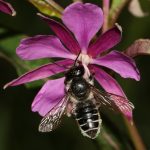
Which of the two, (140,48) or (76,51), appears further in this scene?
(76,51)

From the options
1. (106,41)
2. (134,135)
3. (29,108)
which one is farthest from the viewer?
(29,108)

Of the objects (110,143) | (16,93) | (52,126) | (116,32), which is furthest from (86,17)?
(16,93)

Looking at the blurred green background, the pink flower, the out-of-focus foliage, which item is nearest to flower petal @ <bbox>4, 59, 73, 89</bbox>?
the pink flower

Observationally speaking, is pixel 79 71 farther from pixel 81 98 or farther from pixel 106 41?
pixel 106 41

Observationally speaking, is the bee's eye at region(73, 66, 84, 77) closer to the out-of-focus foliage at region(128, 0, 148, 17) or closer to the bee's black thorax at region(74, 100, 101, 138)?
the bee's black thorax at region(74, 100, 101, 138)

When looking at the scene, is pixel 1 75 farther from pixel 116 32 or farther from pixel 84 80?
pixel 116 32

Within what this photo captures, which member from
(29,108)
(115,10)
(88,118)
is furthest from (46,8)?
(29,108)

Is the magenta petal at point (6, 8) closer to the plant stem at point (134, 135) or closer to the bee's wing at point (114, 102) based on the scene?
the bee's wing at point (114, 102)

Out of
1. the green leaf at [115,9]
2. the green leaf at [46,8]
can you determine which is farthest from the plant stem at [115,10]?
the green leaf at [46,8]
